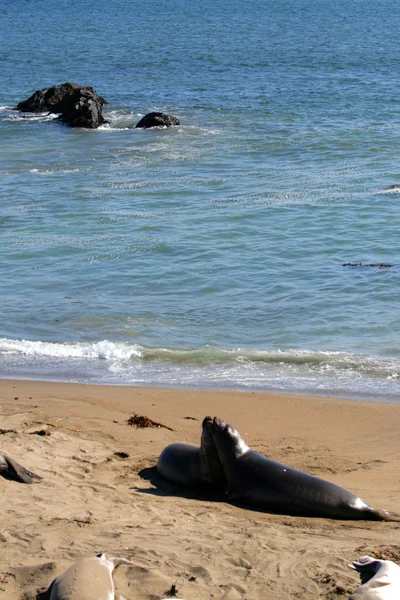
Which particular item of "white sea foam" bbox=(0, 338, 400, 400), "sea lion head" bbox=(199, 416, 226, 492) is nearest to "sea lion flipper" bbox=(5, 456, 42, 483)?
"sea lion head" bbox=(199, 416, 226, 492)

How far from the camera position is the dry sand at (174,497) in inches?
198

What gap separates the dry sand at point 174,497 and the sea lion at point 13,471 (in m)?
0.07

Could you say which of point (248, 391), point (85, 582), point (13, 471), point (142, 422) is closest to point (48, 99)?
point (248, 391)

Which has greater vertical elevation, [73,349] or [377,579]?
[377,579]

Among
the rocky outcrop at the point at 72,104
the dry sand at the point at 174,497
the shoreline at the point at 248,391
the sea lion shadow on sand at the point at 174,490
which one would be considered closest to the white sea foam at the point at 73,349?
the shoreline at the point at 248,391

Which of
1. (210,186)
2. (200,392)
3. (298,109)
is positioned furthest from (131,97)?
(200,392)

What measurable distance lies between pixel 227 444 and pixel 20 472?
1.59m

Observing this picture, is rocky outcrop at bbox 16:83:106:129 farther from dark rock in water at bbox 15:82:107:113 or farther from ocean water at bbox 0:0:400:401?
ocean water at bbox 0:0:400:401

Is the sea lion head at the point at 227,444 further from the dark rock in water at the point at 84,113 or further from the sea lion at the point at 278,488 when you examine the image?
the dark rock in water at the point at 84,113

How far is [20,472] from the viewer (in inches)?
259

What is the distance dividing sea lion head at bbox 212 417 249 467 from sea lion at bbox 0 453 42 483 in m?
1.41

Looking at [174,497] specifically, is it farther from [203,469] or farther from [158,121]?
[158,121]

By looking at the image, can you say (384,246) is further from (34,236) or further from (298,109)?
(298,109)

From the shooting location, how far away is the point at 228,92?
109 feet
